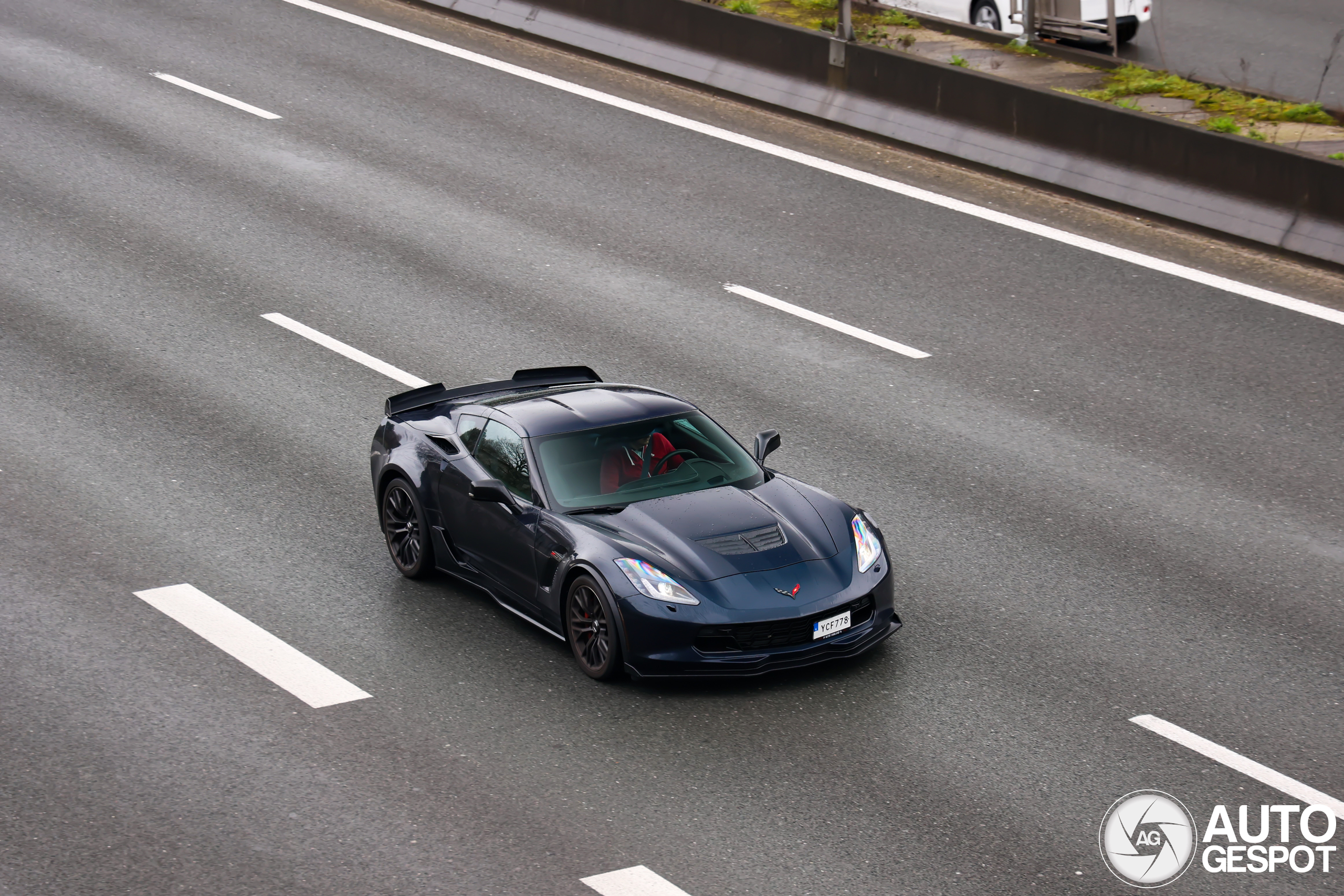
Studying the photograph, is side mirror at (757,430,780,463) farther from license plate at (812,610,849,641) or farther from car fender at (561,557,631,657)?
car fender at (561,557,631,657)

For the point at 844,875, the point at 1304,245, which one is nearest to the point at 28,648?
the point at 844,875

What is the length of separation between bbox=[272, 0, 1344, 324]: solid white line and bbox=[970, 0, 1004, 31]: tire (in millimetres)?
5636

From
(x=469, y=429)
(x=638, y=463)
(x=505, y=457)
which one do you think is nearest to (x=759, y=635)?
(x=638, y=463)

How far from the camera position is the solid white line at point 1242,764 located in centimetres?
751

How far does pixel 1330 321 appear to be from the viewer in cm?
1392

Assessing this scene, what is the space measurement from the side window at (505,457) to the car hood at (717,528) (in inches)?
22.8

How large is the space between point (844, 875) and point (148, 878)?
2.99 m

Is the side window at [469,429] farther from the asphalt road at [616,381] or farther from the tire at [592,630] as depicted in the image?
the tire at [592,630]

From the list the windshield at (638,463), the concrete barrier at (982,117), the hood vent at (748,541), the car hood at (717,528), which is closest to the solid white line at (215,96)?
the concrete barrier at (982,117)

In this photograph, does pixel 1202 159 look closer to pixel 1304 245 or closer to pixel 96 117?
pixel 1304 245

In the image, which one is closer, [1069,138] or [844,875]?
[844,875]

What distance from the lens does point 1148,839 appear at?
23.8 feet

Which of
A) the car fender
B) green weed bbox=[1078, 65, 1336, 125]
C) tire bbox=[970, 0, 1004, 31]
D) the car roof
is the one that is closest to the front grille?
the car fender

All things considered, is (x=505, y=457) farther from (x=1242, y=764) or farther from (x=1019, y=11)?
(x=1019, y=11)
